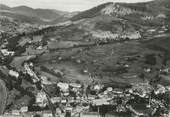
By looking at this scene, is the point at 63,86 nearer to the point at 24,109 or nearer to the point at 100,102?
the point at 100,102

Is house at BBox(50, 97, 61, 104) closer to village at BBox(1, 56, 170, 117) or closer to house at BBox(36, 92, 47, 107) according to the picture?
village at BBox(1, 56, 170, 117)

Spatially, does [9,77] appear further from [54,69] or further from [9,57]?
[9,57]

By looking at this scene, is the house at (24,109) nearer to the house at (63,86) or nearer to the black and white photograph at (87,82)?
the black and white photograph at (87,82)

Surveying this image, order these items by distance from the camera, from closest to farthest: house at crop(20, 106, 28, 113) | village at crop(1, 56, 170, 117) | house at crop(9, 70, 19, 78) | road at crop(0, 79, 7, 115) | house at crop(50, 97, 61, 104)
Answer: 1. village at crop(1, 56, 170, 117)
2. house at crop(20, 106, 28, 113)
3. road at crop(0, 79, 7, 115)
4. house at crop(50, 97, 61, 104)
5. house at crop(9, 70, 19, 78)

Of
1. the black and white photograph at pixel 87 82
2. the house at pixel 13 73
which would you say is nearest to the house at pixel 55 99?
the black and white photograph at pixel 87 82

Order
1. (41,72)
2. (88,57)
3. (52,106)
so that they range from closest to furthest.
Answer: (52,106) → (41,72) → (88,57)

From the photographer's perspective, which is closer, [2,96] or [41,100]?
[41,100]

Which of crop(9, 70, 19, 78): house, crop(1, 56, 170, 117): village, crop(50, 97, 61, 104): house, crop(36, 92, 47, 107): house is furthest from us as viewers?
crop(9, 70, 19, 78): house

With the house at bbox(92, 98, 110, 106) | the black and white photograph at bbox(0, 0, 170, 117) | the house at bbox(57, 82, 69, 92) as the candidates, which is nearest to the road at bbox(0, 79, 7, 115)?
the black and white photograph at bbox(0, 0, 170, 117)

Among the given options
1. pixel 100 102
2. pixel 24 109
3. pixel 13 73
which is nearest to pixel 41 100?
pixel 24 109

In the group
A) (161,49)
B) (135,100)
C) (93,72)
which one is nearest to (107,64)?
(93,72)

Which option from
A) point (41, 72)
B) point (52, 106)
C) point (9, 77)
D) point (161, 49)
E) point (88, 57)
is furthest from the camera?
point (161, 49)
